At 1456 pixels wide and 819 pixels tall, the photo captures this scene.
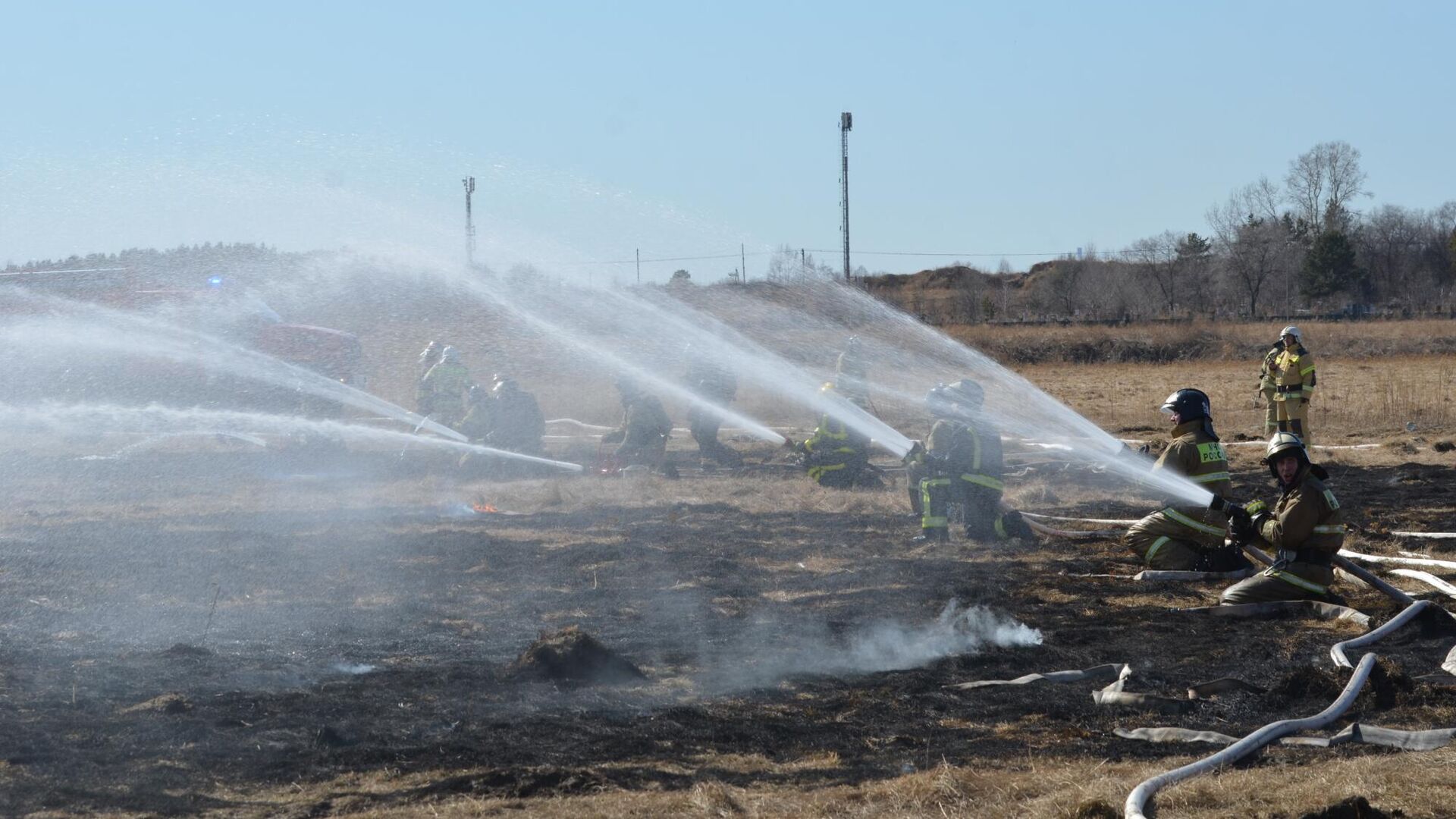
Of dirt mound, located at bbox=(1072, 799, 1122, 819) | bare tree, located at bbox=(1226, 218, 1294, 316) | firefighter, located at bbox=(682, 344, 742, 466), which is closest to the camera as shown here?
dirt mound, located at bbox=(1072, 799, 1122, 819)

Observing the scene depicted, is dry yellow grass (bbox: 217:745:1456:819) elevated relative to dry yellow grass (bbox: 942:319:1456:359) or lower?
lower

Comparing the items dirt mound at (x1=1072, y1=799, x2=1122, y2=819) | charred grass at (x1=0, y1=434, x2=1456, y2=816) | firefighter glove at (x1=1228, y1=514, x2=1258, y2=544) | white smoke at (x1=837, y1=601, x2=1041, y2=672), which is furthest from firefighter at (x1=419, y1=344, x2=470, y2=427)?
dirt mound at (x1=1072, y1=799, x2=1122, y2=819)

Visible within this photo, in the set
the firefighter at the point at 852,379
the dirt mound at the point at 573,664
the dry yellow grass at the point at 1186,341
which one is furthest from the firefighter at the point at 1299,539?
the dry yellow grass at the point at 1186,341

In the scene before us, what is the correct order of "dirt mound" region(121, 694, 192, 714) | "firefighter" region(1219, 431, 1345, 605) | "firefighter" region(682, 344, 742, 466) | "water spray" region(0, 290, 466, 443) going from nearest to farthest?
"dirt mound" region(121, 694, 192, 714) → "firefighter" region(1219, 431, 1345, 605) → "firefighter" region(682, 344, 742, 466) → "water spray" region(0, 290, 466, 443)

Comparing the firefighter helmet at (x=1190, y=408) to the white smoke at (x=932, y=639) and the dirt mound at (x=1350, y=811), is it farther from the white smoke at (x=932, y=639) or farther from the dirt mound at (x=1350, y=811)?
the dirt mound at (x=1350, y=811)

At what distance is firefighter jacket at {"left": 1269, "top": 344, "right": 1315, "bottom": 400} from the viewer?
1753 centimetres

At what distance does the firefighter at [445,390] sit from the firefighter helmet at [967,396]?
8764 millimetres

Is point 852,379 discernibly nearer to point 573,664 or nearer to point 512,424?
point 512,424

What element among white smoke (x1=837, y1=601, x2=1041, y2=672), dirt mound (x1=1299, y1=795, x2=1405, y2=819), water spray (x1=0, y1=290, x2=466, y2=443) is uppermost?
water spray (x1=0, y1=290, x2=466, y2=443)

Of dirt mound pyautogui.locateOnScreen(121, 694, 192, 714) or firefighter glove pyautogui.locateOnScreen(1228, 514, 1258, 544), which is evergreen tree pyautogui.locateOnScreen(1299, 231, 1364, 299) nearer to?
firefighter glove pyautogui.locateOnScreen(1228, 514, 1258, 544)

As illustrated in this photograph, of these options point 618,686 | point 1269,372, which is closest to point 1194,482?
point 618,686

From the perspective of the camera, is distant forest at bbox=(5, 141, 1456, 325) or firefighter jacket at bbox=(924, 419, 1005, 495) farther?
distant forest at bbox=(5, 141, 1456, 325)

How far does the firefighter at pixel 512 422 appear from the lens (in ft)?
58.4

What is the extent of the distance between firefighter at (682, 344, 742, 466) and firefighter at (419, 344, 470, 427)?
330 cm
